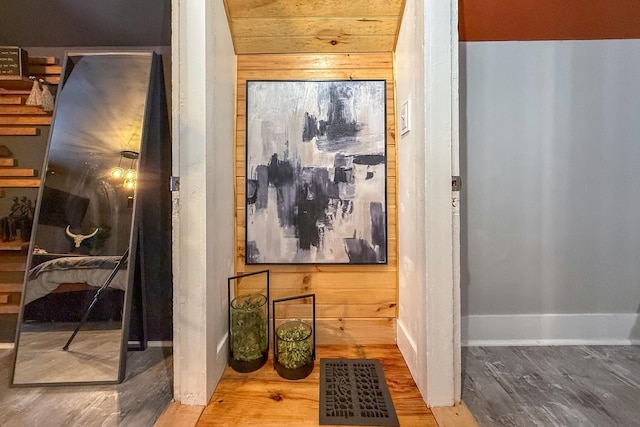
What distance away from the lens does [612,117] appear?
5.63 ft

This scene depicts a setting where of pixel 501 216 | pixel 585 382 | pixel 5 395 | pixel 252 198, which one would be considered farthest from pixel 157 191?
pixel 585 382

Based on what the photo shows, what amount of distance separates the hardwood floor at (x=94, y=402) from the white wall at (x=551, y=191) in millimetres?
1495

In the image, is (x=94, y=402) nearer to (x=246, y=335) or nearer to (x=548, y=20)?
(x=246, y=335)

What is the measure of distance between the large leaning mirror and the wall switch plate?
48.8 inches

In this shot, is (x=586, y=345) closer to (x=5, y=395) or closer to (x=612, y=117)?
(x=612, y=117)

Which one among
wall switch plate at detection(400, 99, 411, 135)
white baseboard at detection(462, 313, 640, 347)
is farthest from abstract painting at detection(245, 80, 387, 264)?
white baseboard at detection(462, 313, 640, 347)

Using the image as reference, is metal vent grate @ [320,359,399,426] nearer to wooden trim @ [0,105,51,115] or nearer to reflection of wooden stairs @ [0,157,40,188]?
reflection of wooden stairs @ [0,157,40,188]

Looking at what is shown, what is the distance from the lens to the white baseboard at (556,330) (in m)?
1.72

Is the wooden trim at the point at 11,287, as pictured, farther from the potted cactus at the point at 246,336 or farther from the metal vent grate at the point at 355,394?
the metal vent grate at the point at 355,394

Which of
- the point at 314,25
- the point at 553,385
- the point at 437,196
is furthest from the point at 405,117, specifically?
the point at 553,385

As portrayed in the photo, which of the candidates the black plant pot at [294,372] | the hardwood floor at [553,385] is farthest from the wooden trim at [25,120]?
the hardwood floor at [553,385]

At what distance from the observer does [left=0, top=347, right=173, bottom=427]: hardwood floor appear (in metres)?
1.21

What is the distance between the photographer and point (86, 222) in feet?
5.18

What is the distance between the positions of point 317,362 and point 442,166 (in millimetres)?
1055
